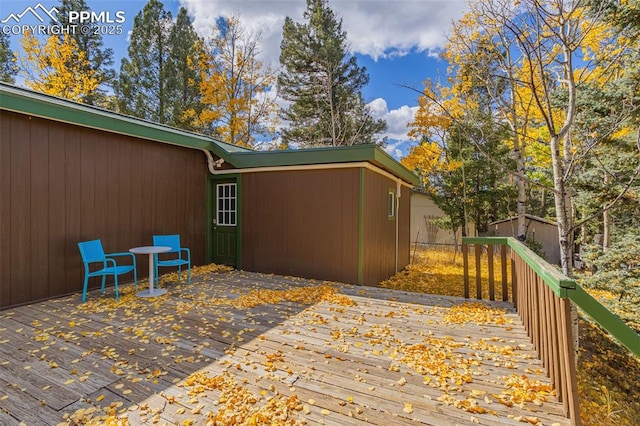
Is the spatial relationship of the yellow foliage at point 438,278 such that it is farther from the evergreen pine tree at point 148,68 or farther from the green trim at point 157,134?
the evergreen pine tree at point 148,68

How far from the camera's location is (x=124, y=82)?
13.3m

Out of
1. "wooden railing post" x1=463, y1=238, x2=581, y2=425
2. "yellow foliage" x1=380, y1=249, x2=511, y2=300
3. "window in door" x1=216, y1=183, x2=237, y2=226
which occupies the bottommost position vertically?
"yellow foliage" x1=380, y1=249, x2=511, y2=300

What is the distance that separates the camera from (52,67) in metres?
11.2

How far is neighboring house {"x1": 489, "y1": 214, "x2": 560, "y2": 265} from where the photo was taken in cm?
1135

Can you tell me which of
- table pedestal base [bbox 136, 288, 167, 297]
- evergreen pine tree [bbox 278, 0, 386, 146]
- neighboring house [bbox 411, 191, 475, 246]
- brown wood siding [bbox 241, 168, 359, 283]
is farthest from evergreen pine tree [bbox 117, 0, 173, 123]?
neighboring house [bbox 411, 191, 475, 246]

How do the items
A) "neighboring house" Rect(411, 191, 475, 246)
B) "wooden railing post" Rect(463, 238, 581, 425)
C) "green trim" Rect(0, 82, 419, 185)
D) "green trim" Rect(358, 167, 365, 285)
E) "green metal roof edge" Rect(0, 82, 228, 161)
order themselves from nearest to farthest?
"wooden railing post" Rect(463, 238, 581, 425), "green metal roof edge" Rect(0, 82, 228, 161), "green trim" Rect(0, 82, 419, 185), "green trim" Rect(358, 167, 365, 285), "neighboring house" Rect(411, 191, 475, 246)

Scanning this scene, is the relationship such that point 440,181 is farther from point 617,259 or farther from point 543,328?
point 543,328

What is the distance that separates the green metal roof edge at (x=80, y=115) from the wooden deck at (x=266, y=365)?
8.15 feet

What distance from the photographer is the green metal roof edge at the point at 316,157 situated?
16.7ft

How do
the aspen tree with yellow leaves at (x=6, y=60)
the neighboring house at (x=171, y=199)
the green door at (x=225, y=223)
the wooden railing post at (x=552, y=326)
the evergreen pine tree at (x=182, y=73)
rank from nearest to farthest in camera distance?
the wooden railing post at (x=552, y=326) < the neighboring house at (x=171, y=199) < the green door at (x=225, y=223) < the aspen tree with yellow leaves at (x=6, y=60) < the evergreen pine tree at (x=182, y=73)

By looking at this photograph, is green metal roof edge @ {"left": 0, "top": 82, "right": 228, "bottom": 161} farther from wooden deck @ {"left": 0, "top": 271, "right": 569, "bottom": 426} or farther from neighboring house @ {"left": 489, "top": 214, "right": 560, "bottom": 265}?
neighboring house @ {"left": 489, "top": 214, "right": 560, "bottom": 265}

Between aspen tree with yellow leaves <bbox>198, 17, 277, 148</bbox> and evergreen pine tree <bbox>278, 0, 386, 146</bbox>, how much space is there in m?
1.38

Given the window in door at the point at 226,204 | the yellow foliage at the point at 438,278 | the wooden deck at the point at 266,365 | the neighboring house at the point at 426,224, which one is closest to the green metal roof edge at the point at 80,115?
the window in door at the point at 226,204

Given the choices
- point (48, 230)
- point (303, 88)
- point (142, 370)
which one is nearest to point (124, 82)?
point (303, 88)
